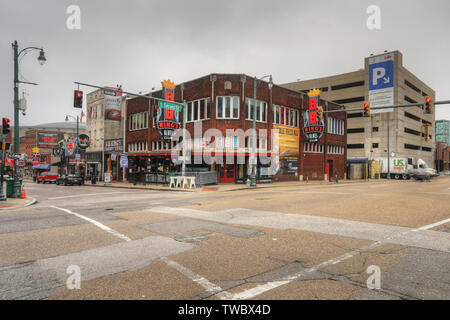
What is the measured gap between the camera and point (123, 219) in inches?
353

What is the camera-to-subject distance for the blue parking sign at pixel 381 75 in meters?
69.0

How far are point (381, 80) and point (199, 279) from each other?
80626 mm

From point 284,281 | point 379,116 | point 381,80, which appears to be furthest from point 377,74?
point 284,281

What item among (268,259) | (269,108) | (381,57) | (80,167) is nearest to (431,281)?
(268,259)

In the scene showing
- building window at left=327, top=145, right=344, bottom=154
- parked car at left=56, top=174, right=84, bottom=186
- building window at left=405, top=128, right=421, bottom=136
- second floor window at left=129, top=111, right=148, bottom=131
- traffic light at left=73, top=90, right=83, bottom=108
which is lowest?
parked car at left=56, top=174, right=84, bottom=186

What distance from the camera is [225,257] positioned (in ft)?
17.0

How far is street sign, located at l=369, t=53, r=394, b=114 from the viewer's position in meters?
68.8

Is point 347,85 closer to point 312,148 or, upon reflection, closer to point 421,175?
point 421,175

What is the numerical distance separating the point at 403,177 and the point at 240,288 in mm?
50356

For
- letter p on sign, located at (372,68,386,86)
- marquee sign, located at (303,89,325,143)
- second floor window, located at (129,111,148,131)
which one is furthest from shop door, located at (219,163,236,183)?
letter p on sign, located at (372,68,386,86)

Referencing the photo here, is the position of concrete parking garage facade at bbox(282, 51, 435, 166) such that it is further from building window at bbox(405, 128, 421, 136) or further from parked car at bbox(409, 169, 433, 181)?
parked car at bbox(409, 169, 433, 181)

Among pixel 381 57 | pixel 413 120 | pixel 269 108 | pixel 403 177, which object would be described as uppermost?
pixel 381 57

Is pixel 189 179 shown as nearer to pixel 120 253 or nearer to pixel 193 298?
pixel 120 253
